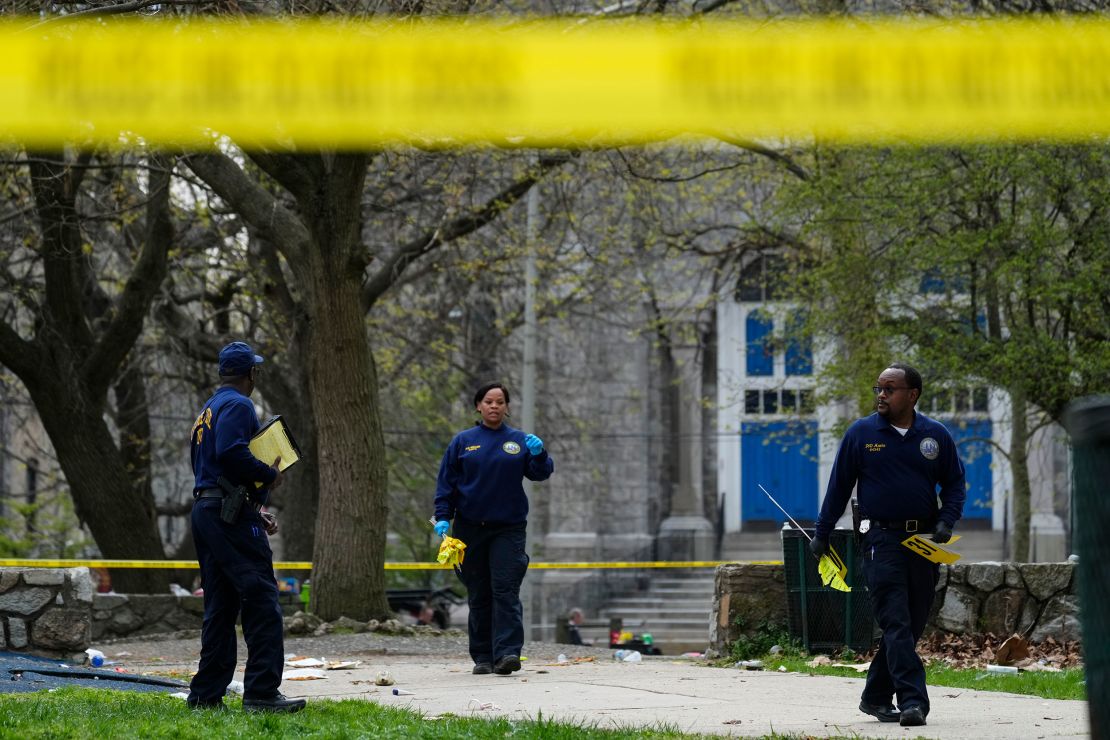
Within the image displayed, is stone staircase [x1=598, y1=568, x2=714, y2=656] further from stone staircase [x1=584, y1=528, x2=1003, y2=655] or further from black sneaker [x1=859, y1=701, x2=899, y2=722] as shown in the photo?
black sneaker [x1=859, y1=701, x2=899, y2=722]

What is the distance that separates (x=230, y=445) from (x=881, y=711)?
3372 mm

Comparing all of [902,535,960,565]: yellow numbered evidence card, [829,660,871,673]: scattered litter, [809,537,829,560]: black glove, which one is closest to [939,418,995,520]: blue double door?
[829,660,871,673]: scattered litter

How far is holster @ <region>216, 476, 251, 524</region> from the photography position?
7.89m

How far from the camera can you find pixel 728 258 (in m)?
26.5

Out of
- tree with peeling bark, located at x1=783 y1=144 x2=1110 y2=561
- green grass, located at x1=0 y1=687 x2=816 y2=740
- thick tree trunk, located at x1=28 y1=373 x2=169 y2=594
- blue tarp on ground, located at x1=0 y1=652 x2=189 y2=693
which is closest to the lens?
green grass, located at x1=0 y1=687 x2=816 y2=740

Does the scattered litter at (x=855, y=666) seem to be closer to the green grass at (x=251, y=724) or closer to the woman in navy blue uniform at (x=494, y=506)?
the woman in navy blue uniform at (x=494, y=506)

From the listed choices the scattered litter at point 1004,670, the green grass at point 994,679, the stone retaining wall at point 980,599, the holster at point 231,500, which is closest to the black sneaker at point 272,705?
the holster at point 231,500

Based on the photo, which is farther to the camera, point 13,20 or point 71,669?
point 13,20

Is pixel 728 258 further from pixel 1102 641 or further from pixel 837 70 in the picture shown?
pixel 1102 641

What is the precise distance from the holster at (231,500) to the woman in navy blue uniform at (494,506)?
2.96m

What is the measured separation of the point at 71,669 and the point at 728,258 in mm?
17240

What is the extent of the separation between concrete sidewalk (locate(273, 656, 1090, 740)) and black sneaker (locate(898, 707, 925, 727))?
5cm

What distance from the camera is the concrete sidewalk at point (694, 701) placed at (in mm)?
7562

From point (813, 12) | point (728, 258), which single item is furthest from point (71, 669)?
point (728, 258)
